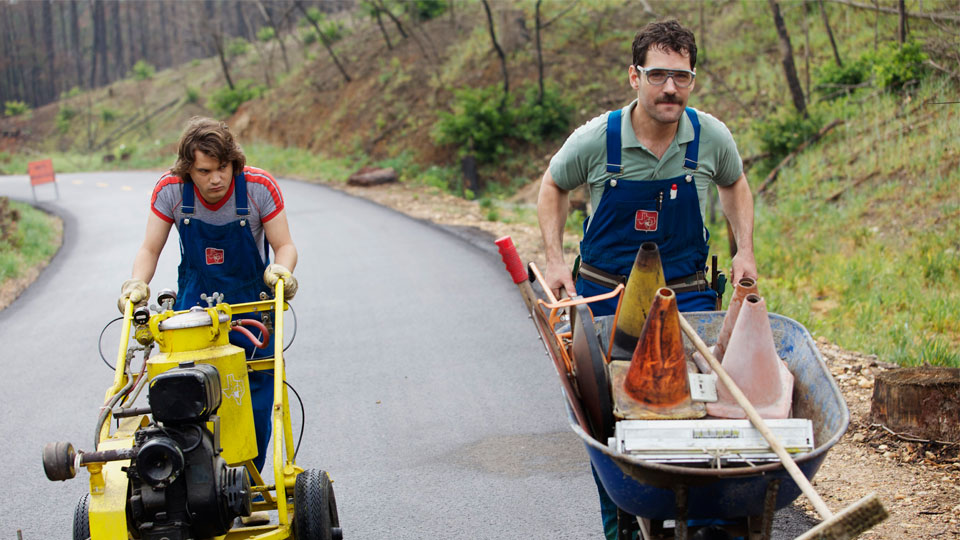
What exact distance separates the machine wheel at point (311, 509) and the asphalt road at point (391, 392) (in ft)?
2.94

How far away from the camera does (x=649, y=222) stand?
3814mm

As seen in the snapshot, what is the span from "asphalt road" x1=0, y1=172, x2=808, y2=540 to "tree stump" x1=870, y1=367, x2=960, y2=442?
1.16m

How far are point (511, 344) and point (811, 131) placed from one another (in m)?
8.73

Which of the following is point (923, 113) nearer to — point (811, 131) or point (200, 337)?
point (811, 131)

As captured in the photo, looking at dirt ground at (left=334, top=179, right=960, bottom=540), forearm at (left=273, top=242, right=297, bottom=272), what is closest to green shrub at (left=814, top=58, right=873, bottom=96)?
dirt ground at (left=334, top=179, right=960, bottom=540)

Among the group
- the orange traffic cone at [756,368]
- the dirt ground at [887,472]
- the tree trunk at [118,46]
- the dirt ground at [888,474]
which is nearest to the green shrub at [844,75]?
the dirt ground at [887,472]

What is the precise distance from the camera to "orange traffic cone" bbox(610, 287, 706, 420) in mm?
2811

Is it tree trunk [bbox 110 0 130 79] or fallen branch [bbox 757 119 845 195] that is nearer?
fallen branch [bbox 757 119 845 195]

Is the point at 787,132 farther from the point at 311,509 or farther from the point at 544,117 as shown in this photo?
the point at 311,509

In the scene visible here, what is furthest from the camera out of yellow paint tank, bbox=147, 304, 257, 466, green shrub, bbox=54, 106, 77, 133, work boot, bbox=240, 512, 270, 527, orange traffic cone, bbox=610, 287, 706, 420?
Answer: green shrub, bbox=54, 106, 77, 133

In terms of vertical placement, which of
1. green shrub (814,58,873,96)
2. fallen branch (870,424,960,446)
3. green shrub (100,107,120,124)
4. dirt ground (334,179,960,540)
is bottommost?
dirt ground (334,179,960,540)

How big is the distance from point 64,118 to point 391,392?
57.6m

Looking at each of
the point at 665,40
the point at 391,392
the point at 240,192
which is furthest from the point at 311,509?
the point at 391,392

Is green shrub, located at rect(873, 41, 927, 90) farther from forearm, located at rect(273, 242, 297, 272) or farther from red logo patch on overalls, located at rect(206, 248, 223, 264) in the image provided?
red logo patch on overalls, located at rect(206, 248, 223, 264)
